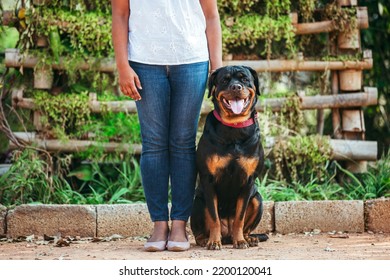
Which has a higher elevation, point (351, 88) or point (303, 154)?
point (351, 88)

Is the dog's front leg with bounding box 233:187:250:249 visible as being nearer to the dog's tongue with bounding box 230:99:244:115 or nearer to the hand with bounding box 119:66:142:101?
the dog's tongue with bounding box 230:99:244:115

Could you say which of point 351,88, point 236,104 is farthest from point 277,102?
point 236,104

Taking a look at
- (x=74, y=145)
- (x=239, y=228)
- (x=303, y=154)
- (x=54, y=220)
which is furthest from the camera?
(x=303, y=154)

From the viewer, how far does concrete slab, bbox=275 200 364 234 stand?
6012 mm

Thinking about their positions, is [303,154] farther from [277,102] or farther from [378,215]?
[378,215]

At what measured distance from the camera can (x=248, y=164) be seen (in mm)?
4805

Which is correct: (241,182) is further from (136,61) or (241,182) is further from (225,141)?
(136,61)

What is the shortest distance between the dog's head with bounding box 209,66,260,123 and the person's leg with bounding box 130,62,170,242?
1.12 ft

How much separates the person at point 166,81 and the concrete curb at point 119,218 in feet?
3.57

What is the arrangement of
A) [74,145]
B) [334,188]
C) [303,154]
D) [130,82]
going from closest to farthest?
[130,82] < [334,188] < [74,145] < [303,154]

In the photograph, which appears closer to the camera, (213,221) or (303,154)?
(213,221)

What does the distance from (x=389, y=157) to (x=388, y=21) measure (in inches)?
70.9

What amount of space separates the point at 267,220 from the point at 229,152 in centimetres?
143

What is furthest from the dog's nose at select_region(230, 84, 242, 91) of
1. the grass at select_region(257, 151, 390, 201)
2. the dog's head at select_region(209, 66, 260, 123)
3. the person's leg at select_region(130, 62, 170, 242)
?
the grass at select_region(257, 151, 390, 201)
